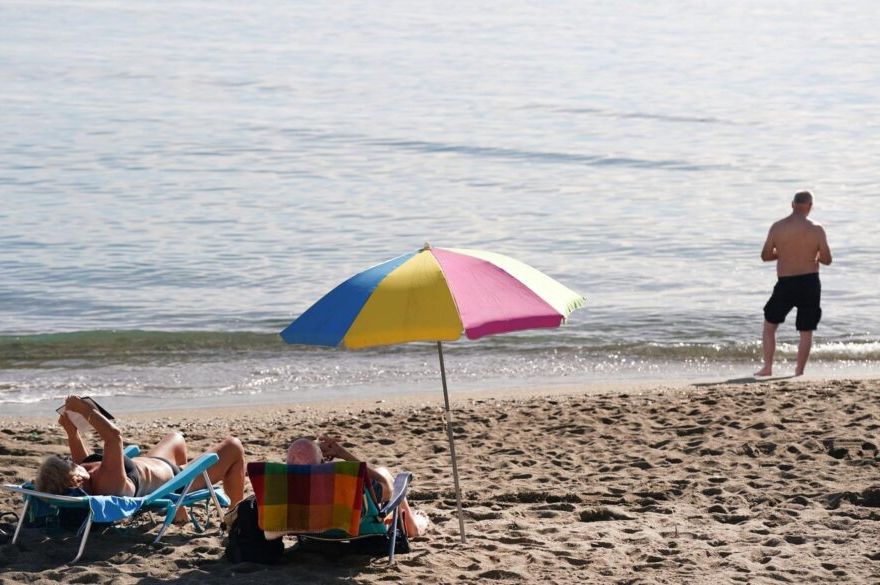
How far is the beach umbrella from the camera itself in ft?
17.7

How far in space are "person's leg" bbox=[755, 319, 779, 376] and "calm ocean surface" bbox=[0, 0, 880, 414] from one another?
0.51 m

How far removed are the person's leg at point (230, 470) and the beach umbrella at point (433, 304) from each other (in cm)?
108

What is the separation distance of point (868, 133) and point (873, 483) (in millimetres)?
28074

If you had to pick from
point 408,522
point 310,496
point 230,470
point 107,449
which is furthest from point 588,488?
point 107,449

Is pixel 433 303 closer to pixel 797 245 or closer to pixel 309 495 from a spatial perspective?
pixel 309 495

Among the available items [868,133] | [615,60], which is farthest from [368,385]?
[615,60]

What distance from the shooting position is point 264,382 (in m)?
11.9

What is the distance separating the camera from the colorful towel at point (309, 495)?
560 centimetres

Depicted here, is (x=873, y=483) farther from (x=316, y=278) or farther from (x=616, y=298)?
(x=316, y=278)

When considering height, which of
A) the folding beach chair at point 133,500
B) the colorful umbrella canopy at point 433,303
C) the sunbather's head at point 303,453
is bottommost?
the folding beach chair at point 133,500

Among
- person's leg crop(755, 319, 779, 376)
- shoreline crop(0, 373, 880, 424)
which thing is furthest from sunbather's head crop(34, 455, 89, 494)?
person's leg crop(755, 319, 779, 376)

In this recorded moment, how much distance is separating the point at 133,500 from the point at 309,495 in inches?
35.2

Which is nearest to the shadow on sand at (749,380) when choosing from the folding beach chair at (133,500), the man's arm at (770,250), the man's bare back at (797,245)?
the man's bare back at (797,245)

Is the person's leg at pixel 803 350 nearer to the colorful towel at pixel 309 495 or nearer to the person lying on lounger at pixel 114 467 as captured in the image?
the person lying on lounger at pixel 114 467
